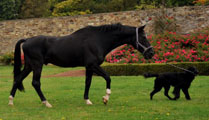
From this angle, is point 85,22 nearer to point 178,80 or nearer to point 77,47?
point 77,47

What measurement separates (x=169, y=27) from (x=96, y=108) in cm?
1572

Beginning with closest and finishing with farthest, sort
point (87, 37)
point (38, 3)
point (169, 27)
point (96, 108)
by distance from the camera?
1. point (96, 108)
2. point (87, 37)
3. point (169, 27)
4. point (38, 3)

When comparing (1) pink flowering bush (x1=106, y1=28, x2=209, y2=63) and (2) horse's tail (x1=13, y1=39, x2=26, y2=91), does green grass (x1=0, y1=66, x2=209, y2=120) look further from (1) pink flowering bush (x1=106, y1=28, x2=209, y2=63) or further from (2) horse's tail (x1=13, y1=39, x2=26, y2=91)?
(1) pink flowering bush (x1=106, y1=28, x2=209, y2=63)

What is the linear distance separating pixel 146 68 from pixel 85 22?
10531 millimetres

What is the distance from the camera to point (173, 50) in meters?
19.6

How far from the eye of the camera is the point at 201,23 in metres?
22.9

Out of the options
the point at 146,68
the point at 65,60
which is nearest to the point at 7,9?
the point at 146,68

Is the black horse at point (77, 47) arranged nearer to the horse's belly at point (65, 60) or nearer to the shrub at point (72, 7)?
the horse's belly at point (65, 60)

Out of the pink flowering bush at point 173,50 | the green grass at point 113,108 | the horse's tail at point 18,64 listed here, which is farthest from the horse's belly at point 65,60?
the pink flowering bush at point 173,50

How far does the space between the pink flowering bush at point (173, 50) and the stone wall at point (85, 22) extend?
1851mm

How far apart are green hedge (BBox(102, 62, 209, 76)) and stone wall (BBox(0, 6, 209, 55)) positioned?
7114 millimetres

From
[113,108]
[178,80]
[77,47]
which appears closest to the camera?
[113,108]

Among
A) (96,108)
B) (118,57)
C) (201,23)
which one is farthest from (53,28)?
(96,108)

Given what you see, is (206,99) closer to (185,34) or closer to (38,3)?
(185,34)
